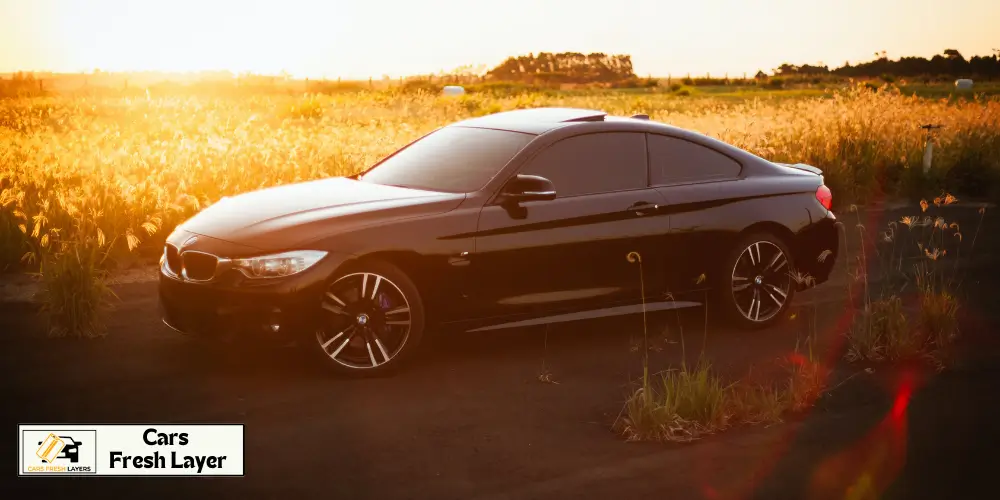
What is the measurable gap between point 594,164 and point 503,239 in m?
1.00

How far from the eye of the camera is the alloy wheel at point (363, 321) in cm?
737

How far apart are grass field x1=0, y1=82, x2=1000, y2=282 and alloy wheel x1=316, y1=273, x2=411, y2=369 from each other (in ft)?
8.98

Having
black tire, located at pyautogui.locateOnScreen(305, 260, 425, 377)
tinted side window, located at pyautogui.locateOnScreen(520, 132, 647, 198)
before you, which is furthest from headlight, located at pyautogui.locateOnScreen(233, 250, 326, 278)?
tinted side window, located at pyautogui.locateOnScreen(520, 132, 647, 198)

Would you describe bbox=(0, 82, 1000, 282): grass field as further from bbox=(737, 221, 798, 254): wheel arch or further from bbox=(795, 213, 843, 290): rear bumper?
bbox=(795, 213, 843, 290): rear bumper

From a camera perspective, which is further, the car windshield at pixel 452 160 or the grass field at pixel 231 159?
the grass field at pixel 231 159

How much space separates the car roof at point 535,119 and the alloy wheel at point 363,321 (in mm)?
1715

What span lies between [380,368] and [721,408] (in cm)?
220

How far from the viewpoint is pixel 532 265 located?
7949 millimetres

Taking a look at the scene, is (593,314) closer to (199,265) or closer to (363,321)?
(363,321)

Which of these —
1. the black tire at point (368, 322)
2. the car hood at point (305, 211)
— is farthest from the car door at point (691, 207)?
the black tire at point (368, 322)

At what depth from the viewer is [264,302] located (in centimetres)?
721

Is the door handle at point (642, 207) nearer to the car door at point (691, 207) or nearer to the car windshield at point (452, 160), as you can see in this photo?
the car door at point (691, 207)

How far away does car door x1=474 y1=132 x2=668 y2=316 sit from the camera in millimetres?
7844

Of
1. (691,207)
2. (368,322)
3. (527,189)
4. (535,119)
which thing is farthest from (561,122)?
(368,322)
